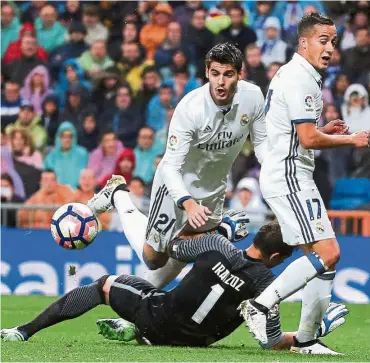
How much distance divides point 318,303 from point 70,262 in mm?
6111

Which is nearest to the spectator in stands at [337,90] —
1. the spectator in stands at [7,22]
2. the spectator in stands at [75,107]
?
the spectator in stands at [75,107]

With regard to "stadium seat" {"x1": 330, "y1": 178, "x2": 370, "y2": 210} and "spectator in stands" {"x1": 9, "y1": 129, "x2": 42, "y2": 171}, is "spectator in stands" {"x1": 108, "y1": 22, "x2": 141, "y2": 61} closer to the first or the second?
"spectator in stands" {"x1": 9, "y1": 129, "x2": 42, "y2": 171}

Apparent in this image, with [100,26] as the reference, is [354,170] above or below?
below

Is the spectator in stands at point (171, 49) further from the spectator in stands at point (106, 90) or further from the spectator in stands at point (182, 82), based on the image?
the spectator in stands at point (106, 90)

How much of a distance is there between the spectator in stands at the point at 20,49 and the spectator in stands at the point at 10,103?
1.86ft

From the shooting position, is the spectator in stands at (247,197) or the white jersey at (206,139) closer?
the white jersey at (206,139)

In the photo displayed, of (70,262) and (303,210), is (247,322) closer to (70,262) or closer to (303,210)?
(303,210)

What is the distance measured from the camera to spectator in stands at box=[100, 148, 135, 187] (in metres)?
14.0

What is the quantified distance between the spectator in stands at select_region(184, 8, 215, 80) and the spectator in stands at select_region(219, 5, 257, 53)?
0.22 meters

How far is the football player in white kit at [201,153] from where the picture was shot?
7.82 meters

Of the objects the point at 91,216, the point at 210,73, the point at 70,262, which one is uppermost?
the point at 210,73

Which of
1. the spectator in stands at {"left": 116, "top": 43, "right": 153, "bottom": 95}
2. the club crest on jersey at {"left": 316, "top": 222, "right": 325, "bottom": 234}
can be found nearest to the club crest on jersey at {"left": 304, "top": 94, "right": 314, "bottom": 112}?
the club crest on jersey at {"left": 316, "top": 222, "right": 325, "bottom": 234}

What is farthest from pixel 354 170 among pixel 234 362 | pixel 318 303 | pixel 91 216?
pixel 234 362

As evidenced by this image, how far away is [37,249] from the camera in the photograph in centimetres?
1301
